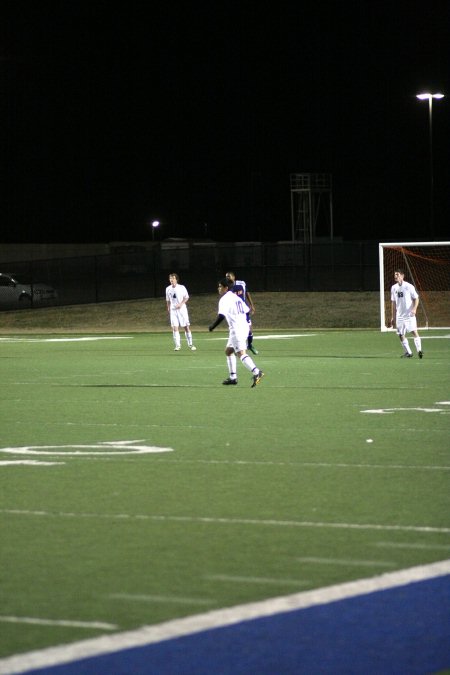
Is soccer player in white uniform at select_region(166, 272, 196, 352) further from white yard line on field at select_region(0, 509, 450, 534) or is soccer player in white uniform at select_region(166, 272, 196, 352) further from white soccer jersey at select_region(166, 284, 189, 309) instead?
white yard line on field at select_region(0, 509, 450, 534)

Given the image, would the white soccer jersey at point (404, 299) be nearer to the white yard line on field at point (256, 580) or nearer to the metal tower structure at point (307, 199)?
the white yard line on field at point (256, 580)

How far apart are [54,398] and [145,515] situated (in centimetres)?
1081

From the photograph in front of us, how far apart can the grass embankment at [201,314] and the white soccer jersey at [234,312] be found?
29352 mm

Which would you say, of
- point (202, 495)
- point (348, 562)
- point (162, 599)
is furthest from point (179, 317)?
point (162, 599)

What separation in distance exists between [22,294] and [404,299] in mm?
35244

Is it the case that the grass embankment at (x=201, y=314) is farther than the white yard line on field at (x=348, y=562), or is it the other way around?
the grass embankment at (x=201, y=314)

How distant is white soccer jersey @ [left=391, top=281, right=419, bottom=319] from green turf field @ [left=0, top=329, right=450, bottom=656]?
7.08m

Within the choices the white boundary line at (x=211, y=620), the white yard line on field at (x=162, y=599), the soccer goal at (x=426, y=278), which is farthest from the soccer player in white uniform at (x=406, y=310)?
the white yard line on field at (x=162, y=599)

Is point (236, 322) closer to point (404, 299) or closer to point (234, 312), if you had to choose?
point (234, 312)

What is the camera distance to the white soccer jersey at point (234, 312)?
21.3 m

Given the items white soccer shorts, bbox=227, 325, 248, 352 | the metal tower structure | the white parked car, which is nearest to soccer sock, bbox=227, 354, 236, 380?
white soccer shorts, bbox=227, 325, 248, 352

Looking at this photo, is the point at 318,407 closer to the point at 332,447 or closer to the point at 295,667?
the point at 332,447

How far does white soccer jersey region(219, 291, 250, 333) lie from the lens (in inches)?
840

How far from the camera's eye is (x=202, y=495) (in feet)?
33.2
